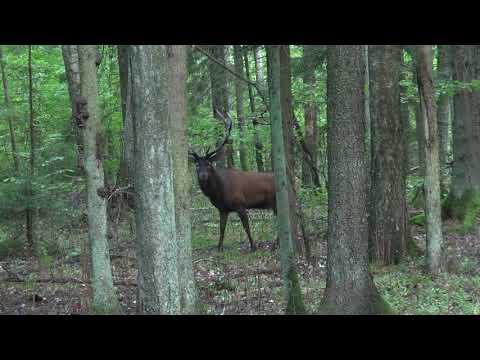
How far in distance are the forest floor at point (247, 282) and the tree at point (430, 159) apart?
384 mm

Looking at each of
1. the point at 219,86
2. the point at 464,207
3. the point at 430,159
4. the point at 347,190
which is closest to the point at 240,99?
the point at 219,86

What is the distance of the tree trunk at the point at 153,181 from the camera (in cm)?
574

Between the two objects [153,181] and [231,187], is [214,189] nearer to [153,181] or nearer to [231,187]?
[231,187]

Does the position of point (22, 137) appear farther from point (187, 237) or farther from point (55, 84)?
point (187, 237)

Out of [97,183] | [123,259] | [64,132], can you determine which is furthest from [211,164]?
[97,183]

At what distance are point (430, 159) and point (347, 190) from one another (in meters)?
3.06

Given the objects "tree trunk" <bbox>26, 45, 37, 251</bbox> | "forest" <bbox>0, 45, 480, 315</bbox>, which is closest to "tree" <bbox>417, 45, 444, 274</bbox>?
"forest" <bbox>0, 45, 480, 315</bbox>

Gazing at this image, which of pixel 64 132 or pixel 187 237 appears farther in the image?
pixel 64 132

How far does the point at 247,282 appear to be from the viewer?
970 centimetres

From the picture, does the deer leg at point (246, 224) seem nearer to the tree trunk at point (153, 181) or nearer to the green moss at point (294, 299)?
the green moss at point (294, 299)

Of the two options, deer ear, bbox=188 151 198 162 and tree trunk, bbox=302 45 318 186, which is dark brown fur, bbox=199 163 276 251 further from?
tree trunk, bbox=302 45 318 186

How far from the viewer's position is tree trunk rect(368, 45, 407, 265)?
10289 mm

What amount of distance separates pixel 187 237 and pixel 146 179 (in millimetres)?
1809
